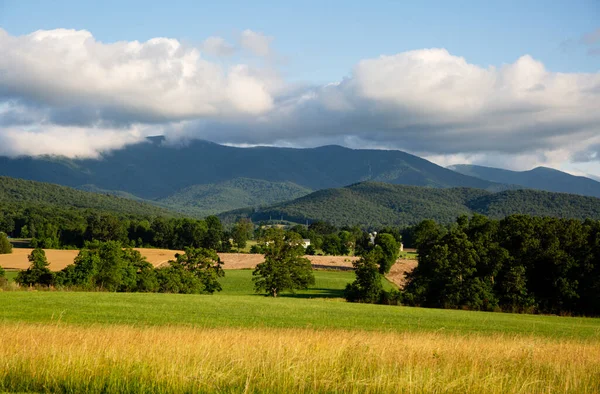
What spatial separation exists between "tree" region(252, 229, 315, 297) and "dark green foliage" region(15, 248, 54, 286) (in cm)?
2088

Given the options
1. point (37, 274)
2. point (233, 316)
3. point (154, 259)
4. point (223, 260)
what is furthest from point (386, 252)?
point (233, 316)

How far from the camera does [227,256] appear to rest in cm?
11712

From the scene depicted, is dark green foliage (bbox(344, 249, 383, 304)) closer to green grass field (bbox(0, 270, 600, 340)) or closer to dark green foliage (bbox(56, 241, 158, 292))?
green grass field (bbox(0, 270, 600, 340))

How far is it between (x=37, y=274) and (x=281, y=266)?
A: 24766mm

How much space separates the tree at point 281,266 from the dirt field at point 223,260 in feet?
81.6

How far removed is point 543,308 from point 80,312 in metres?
38.9

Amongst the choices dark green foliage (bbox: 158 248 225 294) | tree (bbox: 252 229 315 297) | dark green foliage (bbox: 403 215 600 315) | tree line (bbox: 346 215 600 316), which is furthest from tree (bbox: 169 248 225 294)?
dark green foliage (bbox: 403 215 600 315)

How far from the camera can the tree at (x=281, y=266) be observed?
58469 mm

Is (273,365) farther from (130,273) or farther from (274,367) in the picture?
(130,273)

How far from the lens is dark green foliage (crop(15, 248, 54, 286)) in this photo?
49094 millimetres

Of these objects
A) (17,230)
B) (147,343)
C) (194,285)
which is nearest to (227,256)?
(194,285)

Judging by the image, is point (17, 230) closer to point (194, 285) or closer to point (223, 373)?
point (194, 285)

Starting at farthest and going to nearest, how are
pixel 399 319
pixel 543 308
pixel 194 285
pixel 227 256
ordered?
pixel 227 256 → pixel 194 285 → pixel 543 308 → pixel 399 319

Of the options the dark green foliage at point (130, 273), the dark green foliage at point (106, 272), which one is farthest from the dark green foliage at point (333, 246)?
the dark green foliage at point (106, 272)
